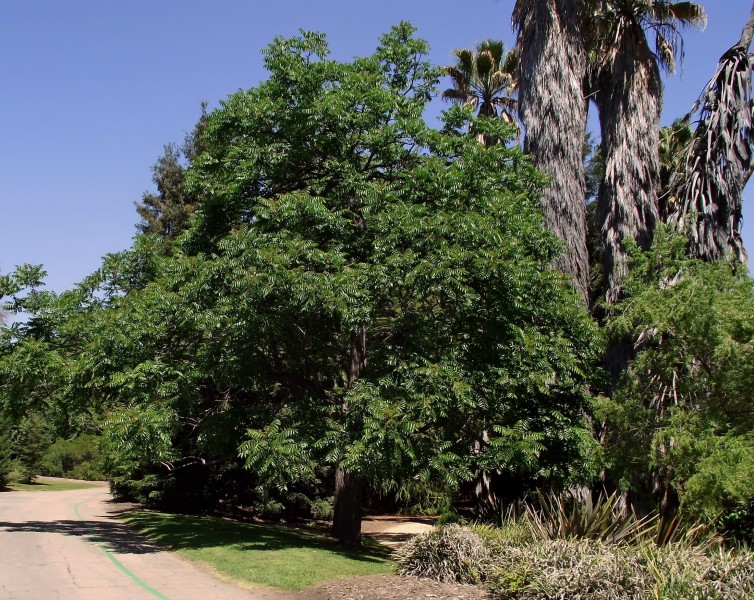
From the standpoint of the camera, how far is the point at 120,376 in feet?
45.5

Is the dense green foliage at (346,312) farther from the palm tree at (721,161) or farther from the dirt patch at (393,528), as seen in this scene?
the dirt patch at (393,528)

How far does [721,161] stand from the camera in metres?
18.8

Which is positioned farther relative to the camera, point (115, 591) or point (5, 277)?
point (5, 277)

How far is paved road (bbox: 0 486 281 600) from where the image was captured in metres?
10.4

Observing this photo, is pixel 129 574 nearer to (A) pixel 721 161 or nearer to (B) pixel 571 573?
(B) pixel 571 573

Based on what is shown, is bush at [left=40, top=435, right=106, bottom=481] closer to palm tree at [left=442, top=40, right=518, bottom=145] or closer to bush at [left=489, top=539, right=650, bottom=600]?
palm tree at [left=442, top=40, right=518, bottom=145]

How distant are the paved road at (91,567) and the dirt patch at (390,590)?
2.71ft

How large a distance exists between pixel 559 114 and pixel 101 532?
1693cm

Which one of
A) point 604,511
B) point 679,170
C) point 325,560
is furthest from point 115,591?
point 679,170

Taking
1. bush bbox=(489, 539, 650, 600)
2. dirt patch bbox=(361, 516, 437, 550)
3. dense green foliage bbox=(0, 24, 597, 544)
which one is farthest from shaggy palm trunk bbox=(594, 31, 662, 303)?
bush bbox=(489, 539, 650, 600)

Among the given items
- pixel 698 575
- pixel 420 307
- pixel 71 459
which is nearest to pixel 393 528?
pixel 420 307

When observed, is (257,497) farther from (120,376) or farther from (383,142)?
(383,142)

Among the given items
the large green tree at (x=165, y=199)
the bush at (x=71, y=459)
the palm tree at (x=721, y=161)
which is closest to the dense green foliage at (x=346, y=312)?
the palm tree at (x=721, y=161)

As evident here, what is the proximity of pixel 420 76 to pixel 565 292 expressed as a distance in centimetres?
659
